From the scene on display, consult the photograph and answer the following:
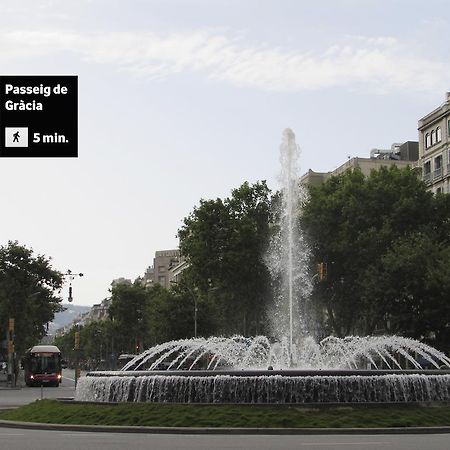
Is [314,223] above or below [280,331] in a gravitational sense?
above

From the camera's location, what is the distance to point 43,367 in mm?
68688

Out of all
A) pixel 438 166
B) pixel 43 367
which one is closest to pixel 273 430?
pixel 43 367

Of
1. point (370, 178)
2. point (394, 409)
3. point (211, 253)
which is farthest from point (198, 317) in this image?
point (394, 409)

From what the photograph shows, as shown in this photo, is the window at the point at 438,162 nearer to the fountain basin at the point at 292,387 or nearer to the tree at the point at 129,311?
the fountain basin at the point at 292,387

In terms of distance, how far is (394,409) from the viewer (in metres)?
22.2

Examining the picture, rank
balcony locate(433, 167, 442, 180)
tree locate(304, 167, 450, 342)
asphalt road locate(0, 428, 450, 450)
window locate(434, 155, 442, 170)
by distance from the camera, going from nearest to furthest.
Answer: asphalt road locate(0, 428, 450, 450) → tree locate(304, 167, 450, 342) → balcony locate(433, 167, 442, 180) → window locate(434, 155, 442, 170)

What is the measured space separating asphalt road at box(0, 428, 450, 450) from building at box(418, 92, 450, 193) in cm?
5986

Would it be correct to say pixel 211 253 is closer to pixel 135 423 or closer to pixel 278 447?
pixel 135 423

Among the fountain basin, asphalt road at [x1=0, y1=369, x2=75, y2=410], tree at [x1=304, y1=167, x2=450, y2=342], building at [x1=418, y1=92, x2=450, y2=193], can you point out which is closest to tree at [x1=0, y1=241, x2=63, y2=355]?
asphalt road at [x1=0, y1=369, x2=75, y2=410]

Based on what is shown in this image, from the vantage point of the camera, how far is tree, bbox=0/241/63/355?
67625 millimetres

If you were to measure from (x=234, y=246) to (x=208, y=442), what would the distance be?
160ft

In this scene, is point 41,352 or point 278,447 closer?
point 278,447

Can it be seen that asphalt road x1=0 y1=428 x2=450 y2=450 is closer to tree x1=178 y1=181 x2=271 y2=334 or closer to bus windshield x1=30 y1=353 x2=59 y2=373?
tree x1=178 y1=181 x2=271 y2=334

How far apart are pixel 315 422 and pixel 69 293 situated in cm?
5690
